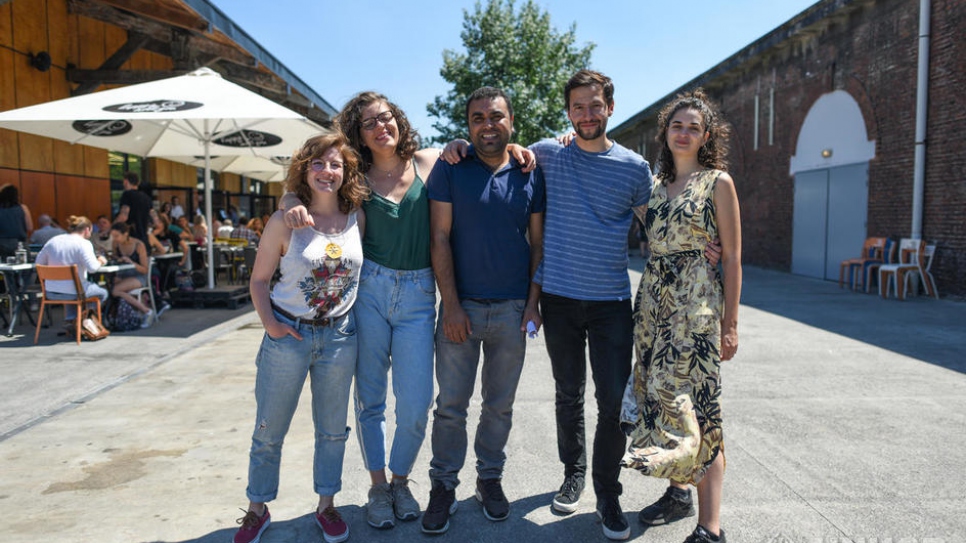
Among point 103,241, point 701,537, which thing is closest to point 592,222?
point 701,537

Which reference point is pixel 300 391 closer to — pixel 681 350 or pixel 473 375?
pixel 473 375

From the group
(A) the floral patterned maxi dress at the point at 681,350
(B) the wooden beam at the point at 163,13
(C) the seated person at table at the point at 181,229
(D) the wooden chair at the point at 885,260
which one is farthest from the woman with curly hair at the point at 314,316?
(D) the wooden chair at the point at 885,260

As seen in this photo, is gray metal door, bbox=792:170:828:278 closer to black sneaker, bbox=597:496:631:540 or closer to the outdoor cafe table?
black sneaker, bbox=597:496:631:540

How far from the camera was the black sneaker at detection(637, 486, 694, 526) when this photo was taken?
9.58ft

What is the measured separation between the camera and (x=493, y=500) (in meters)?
2.97

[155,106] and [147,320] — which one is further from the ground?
[155,106]

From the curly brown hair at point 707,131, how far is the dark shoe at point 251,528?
2245mm

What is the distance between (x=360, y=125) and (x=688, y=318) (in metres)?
1.60

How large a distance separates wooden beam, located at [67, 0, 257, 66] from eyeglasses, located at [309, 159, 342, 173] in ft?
34.5

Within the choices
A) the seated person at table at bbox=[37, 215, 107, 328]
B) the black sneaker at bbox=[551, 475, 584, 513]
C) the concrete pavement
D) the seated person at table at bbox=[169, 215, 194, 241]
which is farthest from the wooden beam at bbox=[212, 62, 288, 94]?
the black sneaker at bbox=[551, 475, 584, 513]

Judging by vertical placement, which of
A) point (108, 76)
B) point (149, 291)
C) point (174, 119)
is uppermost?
point (108, 76)

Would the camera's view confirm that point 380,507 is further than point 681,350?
Yes

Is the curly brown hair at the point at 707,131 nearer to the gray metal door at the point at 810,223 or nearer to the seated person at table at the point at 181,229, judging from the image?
the seated person at table at the point at 181,229

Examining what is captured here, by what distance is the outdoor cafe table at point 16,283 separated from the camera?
7.18 metres
